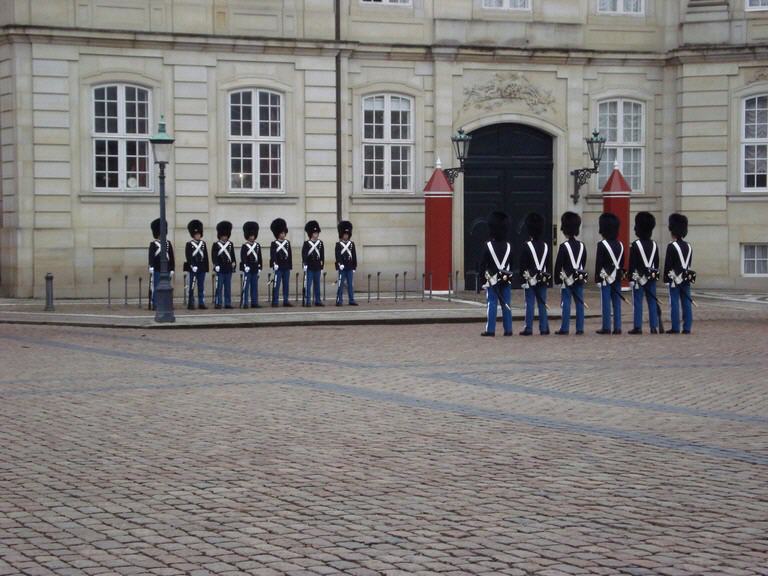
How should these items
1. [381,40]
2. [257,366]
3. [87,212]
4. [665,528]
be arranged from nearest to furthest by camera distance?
[665,528] → [257,366] → [87,212] → [381,40]

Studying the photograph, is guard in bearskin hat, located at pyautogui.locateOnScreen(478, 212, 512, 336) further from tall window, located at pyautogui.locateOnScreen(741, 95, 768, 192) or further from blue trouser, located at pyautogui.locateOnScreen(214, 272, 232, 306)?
tall window, located at pyautogui.locateOnScreen(741, 95, 768, 192)

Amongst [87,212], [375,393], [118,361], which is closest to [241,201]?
[87,212]

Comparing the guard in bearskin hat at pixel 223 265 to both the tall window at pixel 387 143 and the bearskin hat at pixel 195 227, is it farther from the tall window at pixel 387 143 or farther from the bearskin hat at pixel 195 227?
the tall window at pixel 387 143

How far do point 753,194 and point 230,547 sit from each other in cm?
2570

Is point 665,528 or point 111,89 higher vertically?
point 111,89

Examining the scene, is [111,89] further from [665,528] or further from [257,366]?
[665,528]

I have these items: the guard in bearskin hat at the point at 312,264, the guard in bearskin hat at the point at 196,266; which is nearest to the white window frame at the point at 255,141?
the guard in bearskin hat at the point at 312,264

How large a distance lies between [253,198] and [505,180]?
5559 millimetres

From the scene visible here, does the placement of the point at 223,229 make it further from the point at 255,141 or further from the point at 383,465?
the point at 383,465

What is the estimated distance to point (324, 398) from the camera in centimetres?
1287

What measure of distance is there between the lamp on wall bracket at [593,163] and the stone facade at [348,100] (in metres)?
0.33

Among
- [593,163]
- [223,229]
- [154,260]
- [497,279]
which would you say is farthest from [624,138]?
[497,279]

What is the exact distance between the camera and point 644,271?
830 inches

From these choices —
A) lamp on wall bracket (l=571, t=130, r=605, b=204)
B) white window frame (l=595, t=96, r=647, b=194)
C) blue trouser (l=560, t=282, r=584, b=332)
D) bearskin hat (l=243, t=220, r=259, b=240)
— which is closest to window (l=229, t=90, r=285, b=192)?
bearskin hat (l=243, t=220, r=259, b=240)
